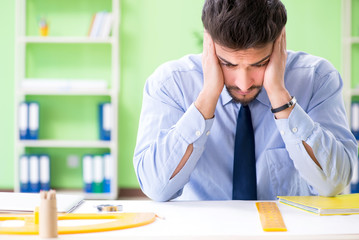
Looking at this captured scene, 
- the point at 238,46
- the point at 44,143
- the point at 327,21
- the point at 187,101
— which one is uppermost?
the point at 327,21

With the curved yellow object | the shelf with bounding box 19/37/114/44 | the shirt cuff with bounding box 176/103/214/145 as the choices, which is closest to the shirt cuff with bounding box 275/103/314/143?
the shirt cuff with bounding box 176/103/214/145

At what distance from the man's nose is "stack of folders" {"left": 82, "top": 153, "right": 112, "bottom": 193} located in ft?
8.35

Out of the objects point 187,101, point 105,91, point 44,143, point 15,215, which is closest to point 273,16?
point 187,101

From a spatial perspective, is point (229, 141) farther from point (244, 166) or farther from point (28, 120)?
point (28, 120)

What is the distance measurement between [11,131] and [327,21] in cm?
293

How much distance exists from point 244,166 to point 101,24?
2.72 meters

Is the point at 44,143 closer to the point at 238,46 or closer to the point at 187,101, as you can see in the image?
the point at 187,101

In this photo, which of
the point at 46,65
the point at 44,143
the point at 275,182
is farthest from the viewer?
the point at 46,65

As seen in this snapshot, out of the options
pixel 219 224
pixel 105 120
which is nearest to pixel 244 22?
pixel 219 224

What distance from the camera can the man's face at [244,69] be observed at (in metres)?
1.37

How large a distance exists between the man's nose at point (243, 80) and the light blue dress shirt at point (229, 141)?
0.47 ft

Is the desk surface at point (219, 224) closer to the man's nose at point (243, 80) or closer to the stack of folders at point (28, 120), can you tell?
the man's nose at point (243, 80)

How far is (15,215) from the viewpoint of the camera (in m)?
1.16

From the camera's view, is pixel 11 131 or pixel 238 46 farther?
pixel 11 131
